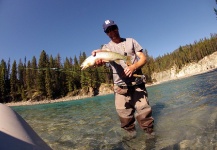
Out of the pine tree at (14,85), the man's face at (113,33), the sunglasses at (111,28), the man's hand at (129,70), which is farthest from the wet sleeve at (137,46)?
the pine tree at (14,85)

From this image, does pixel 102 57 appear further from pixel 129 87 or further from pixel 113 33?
pixel 129 87

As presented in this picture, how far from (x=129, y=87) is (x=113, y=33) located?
1.50m

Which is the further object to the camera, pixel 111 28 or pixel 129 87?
pixel 129 87

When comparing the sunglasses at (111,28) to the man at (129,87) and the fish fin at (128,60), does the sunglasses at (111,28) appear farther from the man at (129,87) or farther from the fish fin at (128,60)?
the fish fin at (128,60)

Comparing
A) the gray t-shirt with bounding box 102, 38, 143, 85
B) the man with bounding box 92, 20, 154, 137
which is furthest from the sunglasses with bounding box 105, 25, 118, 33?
the gray t-shirt with bounding box 102, 38, 143, 85

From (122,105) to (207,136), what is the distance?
2.27 m

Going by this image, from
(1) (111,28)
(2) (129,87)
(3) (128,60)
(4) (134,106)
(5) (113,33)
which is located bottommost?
(4) (134,106)

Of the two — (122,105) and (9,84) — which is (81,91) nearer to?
(9,84)

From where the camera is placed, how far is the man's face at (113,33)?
5.29 metres

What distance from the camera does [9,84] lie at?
344ft

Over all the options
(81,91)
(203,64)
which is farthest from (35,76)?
(203,64)

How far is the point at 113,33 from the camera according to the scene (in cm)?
541

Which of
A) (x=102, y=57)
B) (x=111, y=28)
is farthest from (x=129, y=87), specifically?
(x=111, y=28)

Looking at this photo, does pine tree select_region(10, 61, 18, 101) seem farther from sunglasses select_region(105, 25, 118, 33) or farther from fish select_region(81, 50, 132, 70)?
fish select_region(81, 50, 132, 70)
